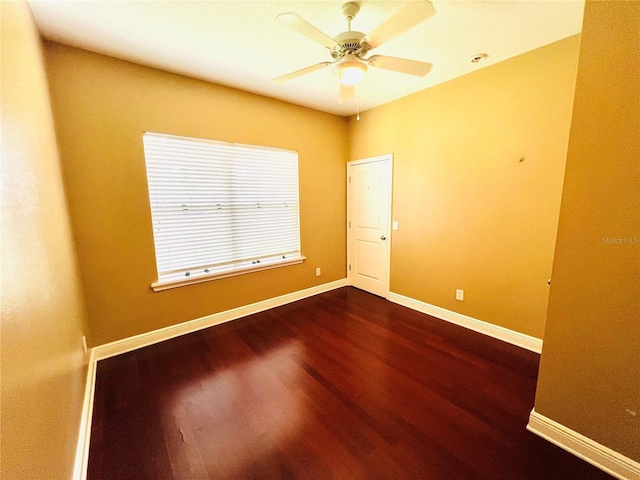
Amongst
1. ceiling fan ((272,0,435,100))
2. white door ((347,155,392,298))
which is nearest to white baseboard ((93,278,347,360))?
white door ((347,155,392,298))

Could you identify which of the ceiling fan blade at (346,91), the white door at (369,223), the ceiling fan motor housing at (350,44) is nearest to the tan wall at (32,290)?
the ceiling fan motor housing at (350,44)

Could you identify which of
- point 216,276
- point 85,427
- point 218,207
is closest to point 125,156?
point 218,207

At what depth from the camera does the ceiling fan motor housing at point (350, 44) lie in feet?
5.24

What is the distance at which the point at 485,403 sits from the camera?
1801 millimetres

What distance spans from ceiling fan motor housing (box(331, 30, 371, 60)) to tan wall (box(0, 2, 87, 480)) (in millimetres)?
1576

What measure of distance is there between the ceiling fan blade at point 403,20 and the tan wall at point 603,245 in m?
0.79

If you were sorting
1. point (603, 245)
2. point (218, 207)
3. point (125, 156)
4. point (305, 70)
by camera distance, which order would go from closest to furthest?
point (603, 245), point (305, 70), point (125, 156), point (218, 207)

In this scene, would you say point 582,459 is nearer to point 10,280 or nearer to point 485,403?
point 485,403

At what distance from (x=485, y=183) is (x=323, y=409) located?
2.56 meters

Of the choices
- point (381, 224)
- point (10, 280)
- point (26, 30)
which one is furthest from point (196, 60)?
point (381, 224)

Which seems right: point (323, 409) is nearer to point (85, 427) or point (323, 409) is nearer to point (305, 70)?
point (85, 427)

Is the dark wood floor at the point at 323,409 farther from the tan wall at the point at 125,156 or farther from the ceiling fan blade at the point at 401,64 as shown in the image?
the ceiling fan blade at the point at 401,64

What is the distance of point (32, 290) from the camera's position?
1.01 meters

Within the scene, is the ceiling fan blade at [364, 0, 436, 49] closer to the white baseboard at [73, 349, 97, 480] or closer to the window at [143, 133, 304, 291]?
the window at [143, 133, 304, 291]
